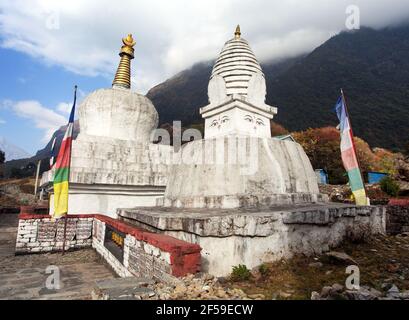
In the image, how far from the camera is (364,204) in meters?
6.64

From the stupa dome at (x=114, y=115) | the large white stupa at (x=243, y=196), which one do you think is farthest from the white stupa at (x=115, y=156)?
the large white stupa at (x=243, y=196)

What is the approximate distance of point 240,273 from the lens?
387 cm

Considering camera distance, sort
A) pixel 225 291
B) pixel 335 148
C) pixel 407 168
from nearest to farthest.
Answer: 1. pixel 225 291
2. pixel 407 168
3. pixel 335 148

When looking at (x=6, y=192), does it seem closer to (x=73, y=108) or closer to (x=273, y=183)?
(x=73, y=108)

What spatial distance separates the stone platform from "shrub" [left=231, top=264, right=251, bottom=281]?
0.34 feet

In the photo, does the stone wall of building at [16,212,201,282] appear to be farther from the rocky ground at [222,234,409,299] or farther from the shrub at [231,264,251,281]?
the rocky ground at [222,234,409,299]

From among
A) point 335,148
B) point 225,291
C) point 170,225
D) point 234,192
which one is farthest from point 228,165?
point 335,148

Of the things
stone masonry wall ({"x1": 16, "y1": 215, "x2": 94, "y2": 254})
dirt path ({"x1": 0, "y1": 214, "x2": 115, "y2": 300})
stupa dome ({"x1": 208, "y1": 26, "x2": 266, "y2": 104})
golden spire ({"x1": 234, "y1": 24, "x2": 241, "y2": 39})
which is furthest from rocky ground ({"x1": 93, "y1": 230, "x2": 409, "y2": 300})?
golden spire ({"x1": 234, "y1": 24, "x2": 241, "y2": 39})

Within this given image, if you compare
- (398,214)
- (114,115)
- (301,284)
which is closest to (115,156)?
(114,115)

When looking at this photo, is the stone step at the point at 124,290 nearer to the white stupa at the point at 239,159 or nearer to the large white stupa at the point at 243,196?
the large white stupa at the point at 243,196

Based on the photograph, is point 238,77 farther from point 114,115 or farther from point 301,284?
point 301,284

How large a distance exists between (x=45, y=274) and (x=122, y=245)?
6.63 ft

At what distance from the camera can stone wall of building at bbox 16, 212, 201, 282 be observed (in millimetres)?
3650
